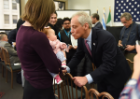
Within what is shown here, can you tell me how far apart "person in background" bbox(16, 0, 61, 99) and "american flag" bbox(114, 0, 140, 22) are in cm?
635

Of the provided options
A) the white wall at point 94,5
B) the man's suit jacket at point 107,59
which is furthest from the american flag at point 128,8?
the man's suit jacket at point 107,59

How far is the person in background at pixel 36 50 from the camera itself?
3.29 ft

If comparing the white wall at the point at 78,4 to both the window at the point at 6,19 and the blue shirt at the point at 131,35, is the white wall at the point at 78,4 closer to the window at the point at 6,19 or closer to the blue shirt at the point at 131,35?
the window at the point at 6,19

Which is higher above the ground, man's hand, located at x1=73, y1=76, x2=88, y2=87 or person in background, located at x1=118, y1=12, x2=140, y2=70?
person in background, located at x1=118, y1=12, x2=140, y2=70

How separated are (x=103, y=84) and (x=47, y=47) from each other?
103cm

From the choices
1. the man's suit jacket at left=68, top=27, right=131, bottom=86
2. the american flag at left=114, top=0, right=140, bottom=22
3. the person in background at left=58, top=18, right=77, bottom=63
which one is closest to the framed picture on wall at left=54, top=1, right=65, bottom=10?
the american flag at left=114, top=0, right=140, bottom=22

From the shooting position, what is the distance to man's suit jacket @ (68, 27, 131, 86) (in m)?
1.41

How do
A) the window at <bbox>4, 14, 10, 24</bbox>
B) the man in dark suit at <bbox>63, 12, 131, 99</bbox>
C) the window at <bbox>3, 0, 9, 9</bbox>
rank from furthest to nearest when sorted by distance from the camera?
the window at <bbox>4, 14, 10, 24</bbox> → the window at <bbox>3, 0, 9, 9</bbox> → the man in dark suit at <bbox>63, 12, 131, 99</bbox>

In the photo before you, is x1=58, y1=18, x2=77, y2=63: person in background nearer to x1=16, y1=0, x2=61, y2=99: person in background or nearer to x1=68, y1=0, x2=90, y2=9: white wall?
x1=16, y1=0, x2=61, y2=99: person in background

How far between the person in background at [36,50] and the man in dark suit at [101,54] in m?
0.36

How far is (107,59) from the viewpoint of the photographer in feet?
4.62

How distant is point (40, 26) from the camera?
1070 mm

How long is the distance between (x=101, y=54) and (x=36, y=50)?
30.2 inches

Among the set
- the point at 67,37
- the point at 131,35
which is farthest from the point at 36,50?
the point at 131,35
